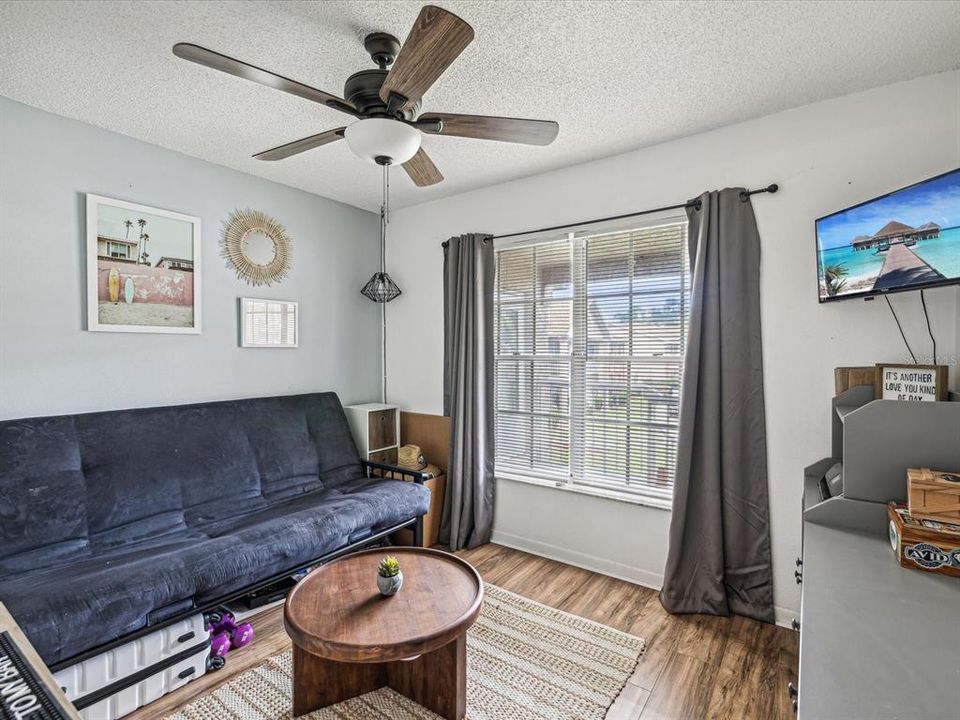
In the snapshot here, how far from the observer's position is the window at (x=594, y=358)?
271 cm

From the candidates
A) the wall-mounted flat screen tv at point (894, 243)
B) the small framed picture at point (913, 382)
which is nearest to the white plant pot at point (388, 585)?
the small framed picture at point (913, 382)

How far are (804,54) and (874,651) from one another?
2039 mm

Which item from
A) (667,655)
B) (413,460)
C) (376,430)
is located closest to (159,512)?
(376,430)

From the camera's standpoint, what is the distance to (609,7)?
5.13 feet

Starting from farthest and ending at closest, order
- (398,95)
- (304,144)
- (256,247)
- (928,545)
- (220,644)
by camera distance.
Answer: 1. (256,247)
2. (220,644)
3. (304,144)
4. (398,95)
5. (928,545)

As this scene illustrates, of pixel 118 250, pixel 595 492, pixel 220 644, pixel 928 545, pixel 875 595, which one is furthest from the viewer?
pixel 595 492

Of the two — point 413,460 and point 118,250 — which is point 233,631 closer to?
point 413,460

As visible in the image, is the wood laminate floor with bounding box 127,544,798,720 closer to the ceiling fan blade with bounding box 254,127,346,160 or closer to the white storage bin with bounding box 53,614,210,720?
the white storage bin with bounding box 53,614,210,720

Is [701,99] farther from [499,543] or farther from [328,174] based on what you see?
[499,543]

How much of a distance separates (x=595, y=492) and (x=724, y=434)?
2.84 ft

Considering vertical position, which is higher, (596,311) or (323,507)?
(596,311)

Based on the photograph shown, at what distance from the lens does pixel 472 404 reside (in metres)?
3.28

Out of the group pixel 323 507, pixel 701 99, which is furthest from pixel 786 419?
pixel 323 507

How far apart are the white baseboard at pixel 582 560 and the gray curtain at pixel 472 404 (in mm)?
184
